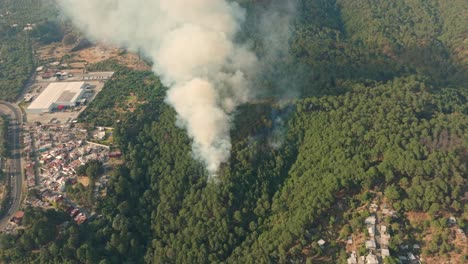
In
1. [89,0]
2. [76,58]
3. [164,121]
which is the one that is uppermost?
[89,0]

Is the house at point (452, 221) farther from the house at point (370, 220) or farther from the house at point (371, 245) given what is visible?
the house at point (371, 245)

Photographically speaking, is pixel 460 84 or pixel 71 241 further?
pixel 460 84

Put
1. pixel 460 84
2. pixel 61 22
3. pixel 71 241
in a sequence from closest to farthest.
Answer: pixel 71 241, pixel 460 84, pixel 61 22

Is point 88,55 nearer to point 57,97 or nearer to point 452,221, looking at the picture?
point 57,97

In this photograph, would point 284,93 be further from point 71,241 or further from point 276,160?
point 71,241

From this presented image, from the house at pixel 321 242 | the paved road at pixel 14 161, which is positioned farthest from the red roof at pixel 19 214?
the house at pixel 321 242

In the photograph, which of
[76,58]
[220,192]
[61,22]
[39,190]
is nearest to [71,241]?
[39,190]

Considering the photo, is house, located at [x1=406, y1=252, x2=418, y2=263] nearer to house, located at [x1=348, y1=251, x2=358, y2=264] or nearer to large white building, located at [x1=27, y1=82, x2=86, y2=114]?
house, located at [x1=348, y1=251, x2=358, y2=264]
